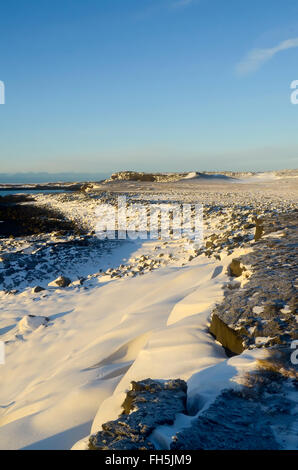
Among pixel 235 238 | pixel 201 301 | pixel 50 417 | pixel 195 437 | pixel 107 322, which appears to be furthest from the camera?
pixel 235 238

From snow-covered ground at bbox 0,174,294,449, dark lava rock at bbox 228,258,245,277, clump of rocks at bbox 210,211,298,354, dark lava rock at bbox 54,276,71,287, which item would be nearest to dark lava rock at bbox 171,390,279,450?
snow-covered ground at bbox 0,174,294,449

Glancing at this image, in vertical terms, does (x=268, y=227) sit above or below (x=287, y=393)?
above

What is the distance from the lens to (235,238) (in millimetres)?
6922

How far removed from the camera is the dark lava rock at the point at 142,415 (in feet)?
5.44

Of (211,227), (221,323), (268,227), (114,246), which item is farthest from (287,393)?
(114,246)

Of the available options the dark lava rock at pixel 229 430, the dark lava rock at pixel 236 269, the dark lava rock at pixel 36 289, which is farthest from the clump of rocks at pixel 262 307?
the dark lava rock at pixel 36 289

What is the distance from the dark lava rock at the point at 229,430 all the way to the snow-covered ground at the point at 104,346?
9cm

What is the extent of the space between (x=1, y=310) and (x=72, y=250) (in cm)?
368

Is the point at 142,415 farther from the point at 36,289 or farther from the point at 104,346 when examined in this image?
the point at 36,289

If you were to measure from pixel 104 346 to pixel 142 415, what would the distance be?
81.2 inches

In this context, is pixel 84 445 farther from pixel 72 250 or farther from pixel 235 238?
pixel 72 250

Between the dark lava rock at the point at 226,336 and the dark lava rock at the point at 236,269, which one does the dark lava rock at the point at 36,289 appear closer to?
the dark lava rock at the point at 236,269

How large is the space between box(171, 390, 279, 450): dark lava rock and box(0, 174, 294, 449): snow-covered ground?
0.09m

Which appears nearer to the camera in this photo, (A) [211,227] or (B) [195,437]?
(B) [195,437]
